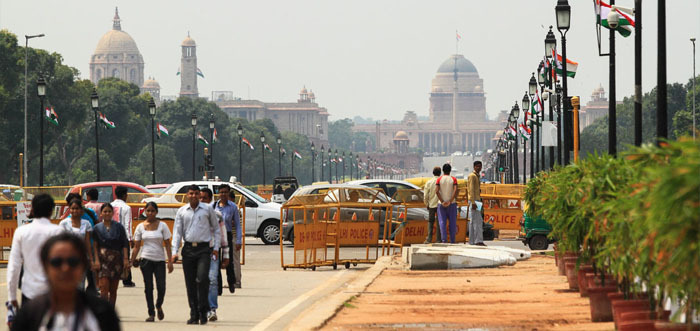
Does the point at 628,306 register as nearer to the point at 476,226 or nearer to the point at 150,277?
the point at 150,277

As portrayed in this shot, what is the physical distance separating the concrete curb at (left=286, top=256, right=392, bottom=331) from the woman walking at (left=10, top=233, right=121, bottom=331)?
6.62 m

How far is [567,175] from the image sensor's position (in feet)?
43.1

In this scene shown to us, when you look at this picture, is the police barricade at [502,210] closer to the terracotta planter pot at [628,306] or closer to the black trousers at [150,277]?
the black trousers at [150,277]

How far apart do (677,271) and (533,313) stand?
581 cm

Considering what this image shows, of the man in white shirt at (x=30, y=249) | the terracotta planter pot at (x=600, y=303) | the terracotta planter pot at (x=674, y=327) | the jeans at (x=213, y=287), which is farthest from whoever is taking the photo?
the jeans at (x=213, y=287)

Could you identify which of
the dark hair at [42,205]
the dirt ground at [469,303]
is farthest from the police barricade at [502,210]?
the dark hair at [42,205]

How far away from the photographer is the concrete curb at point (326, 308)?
1241 cm

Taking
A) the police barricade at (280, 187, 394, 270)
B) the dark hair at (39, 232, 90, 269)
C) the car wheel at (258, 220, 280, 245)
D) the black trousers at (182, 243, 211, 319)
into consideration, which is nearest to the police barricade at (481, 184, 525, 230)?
the car wheel at (258, 220, 280, 245)

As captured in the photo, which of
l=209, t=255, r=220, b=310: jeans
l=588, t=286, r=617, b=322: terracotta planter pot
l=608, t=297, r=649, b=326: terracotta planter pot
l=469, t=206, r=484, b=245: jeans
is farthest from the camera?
l=469, t=206, r=484, b=245: jeans

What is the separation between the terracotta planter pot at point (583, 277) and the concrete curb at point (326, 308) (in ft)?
8.44

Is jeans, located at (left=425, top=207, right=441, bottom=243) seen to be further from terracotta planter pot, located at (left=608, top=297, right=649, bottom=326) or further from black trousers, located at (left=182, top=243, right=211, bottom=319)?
terracotta planter pot, located at (left=608, top=297, right=649, bottom=326)

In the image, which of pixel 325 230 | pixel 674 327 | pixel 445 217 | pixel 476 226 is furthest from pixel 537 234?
pixel 674 327

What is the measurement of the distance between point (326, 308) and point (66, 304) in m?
8.56

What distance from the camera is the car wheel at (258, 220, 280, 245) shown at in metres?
31.8
